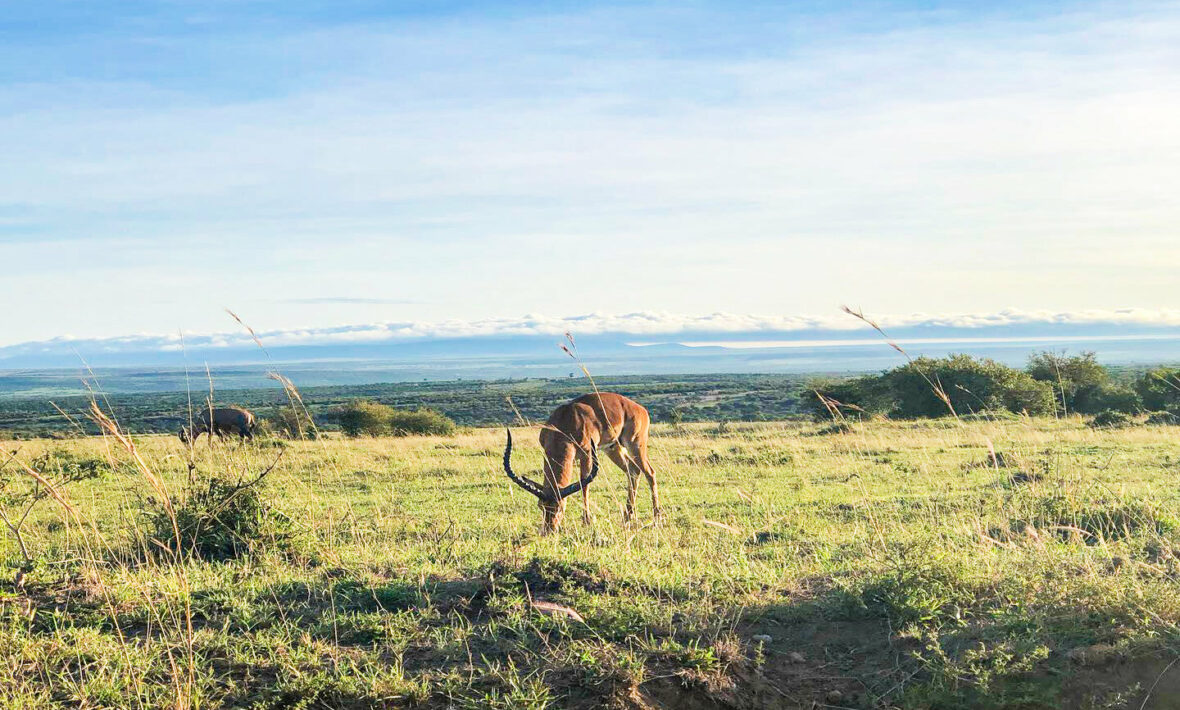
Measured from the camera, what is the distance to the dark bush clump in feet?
25.4

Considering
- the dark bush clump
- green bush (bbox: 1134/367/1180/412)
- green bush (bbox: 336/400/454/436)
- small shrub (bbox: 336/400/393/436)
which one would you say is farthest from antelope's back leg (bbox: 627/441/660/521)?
green bush (bbox: 1134/367/1180/412)

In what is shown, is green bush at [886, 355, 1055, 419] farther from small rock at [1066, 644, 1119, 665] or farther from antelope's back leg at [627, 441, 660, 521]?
small rock at [1066, 644, 1119, 665]

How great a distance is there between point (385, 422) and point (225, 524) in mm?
27338

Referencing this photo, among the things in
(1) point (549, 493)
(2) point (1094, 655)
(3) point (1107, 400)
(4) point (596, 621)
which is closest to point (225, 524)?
(1) point (549, 493)

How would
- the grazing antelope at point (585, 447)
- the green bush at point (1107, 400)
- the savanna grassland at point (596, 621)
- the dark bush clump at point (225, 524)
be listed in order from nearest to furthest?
the savanna grassland at point (596, 621)
the dark bush clump at point (225, 524)
the grazing antelope at point (585, 447)
the green bush at point (1107, 400)

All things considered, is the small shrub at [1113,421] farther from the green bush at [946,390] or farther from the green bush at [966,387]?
the green bush at [966,387]

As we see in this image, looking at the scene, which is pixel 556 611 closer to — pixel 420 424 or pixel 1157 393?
pixel 420 424

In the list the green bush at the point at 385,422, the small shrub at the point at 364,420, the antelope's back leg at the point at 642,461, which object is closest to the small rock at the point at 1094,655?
the antelope's back leg at the point at 642,461

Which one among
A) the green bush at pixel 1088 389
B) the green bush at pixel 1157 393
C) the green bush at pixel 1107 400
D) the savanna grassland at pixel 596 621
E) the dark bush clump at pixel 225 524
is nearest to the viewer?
the savanna grassland at pixel 596 621

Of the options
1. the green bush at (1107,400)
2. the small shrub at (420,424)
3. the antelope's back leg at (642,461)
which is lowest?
the small shrub at (420,424)

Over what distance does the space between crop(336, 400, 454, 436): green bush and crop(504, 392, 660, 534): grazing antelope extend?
68.9 ft

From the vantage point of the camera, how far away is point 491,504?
13062mm

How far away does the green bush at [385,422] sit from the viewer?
3403cm

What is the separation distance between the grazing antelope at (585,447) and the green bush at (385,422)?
68.9 feet
